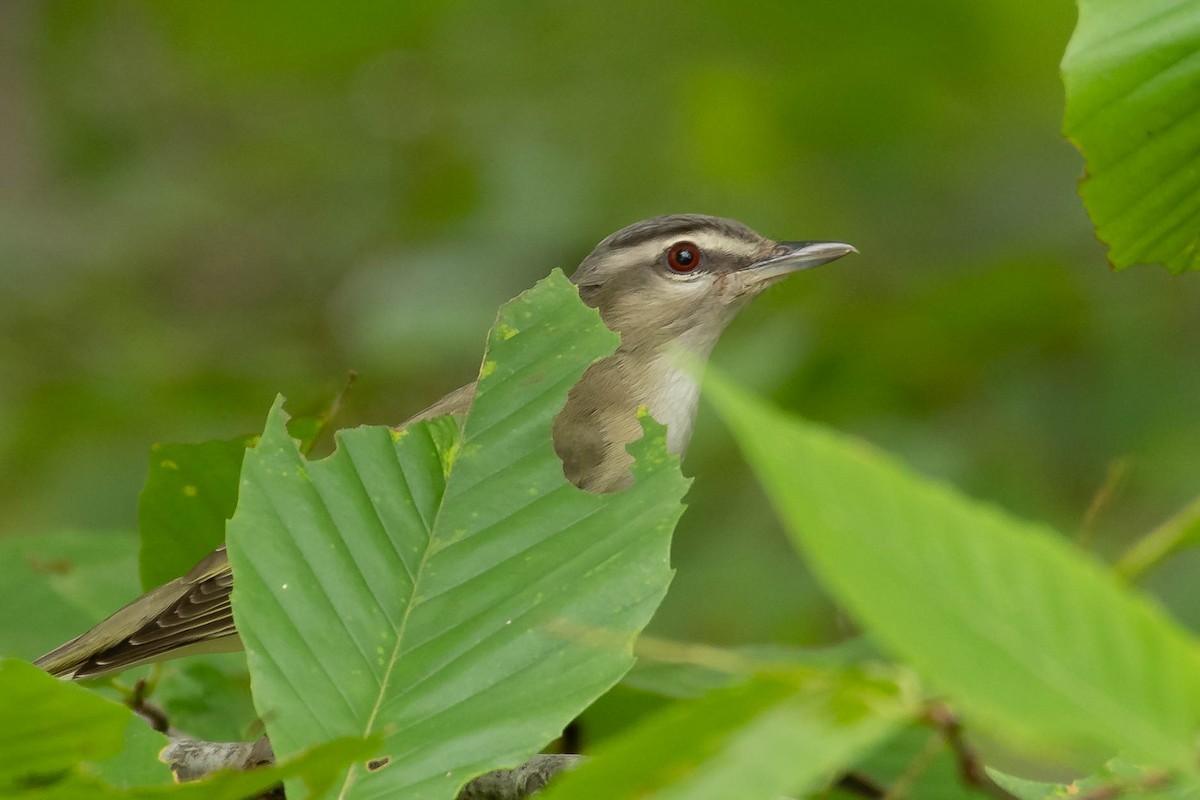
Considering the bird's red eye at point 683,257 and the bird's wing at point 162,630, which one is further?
the bird's red eye at point 683,257

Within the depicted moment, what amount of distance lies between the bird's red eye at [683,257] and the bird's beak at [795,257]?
0.24 m

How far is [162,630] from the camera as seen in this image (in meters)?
4.17

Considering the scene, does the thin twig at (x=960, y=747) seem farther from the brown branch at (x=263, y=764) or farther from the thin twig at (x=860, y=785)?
the brown branch at (x=263, y=764)

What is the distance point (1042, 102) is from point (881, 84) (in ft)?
4.22

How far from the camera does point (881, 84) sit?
7.27 m

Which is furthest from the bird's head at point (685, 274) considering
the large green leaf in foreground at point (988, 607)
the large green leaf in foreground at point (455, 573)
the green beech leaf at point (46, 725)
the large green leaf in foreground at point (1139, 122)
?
the large green leaf in foreground at point (988, 607)

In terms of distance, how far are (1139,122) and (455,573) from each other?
1626 millimetres

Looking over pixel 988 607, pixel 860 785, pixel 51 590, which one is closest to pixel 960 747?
pixel 988 607

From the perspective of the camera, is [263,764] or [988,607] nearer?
[988,607]

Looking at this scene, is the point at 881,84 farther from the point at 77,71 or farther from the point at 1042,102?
the point at 77,71

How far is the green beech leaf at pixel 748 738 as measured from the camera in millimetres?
1168

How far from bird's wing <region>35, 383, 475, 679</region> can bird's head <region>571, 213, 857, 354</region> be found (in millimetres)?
1373

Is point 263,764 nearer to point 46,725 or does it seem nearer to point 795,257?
point 46,725

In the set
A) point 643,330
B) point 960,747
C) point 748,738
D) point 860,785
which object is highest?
point 643,330
